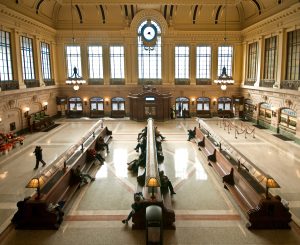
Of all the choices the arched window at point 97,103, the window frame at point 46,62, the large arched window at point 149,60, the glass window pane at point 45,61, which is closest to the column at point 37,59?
the window frame at point 46,62

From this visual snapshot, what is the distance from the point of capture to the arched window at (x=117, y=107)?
27.2m

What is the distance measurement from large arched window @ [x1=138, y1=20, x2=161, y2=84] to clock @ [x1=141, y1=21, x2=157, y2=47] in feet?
1.31

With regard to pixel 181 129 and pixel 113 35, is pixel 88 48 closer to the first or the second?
pixel 113 35

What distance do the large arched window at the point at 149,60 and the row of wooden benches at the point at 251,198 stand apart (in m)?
16.5

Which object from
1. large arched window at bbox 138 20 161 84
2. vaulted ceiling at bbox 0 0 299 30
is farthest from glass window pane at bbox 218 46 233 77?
large arched window at bbox 138 20 161 84

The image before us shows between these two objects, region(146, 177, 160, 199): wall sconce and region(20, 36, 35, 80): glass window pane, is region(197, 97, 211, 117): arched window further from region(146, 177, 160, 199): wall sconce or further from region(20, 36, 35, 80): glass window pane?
region(146, 177, 160, 199): wall sconce

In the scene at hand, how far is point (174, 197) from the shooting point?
9281 mm

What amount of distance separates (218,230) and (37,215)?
4.89m

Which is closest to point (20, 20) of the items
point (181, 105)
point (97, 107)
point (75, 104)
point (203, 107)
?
point (75, 104)

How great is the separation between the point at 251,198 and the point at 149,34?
20.7 m

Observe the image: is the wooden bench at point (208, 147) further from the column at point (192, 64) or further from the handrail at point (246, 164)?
the column at point (192, 64)

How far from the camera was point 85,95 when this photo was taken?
27203 mm

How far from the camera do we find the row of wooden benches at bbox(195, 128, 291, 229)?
730 cm

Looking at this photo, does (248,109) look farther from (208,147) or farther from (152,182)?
(152,182)
